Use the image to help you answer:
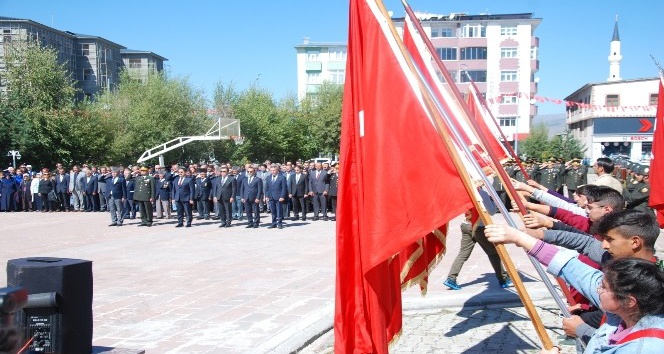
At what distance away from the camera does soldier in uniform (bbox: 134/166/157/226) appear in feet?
59.4

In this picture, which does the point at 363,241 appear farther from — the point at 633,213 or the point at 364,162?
the point at 633,213

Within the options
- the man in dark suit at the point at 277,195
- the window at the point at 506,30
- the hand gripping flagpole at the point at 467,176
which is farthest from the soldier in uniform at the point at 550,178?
the window at the point at 506,30

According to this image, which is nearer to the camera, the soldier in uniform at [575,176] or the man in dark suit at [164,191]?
the man in dark suit at [164,191]

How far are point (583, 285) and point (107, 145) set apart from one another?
130ft

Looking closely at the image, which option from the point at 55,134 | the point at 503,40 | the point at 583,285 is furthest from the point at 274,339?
the point at 503,40

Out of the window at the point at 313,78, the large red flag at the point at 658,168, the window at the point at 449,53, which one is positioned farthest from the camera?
the window at the point at 313,78

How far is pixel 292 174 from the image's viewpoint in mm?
19922

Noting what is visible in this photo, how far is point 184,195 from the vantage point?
17984 millimetres

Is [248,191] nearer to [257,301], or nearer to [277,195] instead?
[277,195]

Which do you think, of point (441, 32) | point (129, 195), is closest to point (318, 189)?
point (129, 195)

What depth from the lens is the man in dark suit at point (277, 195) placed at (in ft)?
57.3

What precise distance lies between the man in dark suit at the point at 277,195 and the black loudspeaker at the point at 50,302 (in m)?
13.2

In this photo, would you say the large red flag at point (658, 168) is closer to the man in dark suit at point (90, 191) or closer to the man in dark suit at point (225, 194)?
the man in dark suit at point (225, 194)

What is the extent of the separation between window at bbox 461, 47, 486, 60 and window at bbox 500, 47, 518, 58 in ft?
6.87
